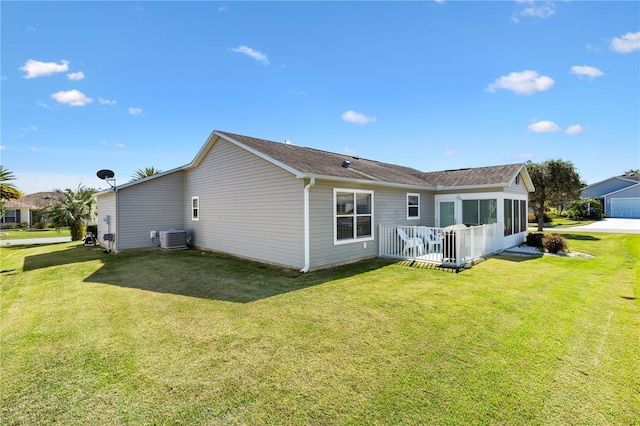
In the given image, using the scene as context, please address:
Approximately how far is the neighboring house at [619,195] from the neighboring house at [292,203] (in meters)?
32.7

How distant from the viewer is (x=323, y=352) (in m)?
3.67

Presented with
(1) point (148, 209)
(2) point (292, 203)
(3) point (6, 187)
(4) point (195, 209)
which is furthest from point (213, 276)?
(3) point (6, 187)

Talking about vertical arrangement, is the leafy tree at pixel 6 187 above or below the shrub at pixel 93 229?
above

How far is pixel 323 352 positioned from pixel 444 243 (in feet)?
21.8

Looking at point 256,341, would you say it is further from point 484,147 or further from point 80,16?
point 484,147

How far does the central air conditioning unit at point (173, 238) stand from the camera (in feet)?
41.7

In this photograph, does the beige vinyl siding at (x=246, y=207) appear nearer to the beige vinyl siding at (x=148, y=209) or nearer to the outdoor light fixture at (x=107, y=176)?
the beige vinyl siding at (x=148, y=209)

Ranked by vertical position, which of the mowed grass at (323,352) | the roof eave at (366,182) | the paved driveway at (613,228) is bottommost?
the mowed grass at (323,352)

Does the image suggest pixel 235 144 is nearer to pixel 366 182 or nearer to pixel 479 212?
pixel 366 182

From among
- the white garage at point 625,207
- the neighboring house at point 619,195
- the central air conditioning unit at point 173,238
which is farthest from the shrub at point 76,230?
the white garage at point 625,207

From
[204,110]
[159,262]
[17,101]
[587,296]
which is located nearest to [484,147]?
[587,296]

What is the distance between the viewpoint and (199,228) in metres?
13.1

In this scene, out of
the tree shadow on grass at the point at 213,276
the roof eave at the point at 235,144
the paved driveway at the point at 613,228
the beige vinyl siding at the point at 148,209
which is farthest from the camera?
the paved driveway at the point at 613,228

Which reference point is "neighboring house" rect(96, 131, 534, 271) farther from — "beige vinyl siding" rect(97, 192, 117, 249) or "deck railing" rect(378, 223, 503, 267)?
"deck railing" rect(378, 223, 503, 267)
